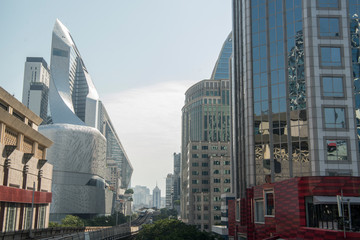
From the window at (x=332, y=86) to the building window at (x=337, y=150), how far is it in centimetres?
592

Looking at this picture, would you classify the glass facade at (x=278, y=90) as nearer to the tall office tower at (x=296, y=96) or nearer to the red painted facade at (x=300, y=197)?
the tall office tower at (x=296, y=96)

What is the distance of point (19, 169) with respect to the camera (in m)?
63.2

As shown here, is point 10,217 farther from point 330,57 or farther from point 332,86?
point 330,57

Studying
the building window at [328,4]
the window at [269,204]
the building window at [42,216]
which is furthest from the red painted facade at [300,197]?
the building window at [42,216]

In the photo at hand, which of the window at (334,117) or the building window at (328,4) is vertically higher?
the building window at (328,4)

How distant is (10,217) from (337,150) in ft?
147

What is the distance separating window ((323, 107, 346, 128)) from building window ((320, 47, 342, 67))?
19.0ft

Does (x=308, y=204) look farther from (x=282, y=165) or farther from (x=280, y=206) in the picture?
(x=282, y=165)

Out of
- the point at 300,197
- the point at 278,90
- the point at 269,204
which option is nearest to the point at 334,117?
the point at 278,90

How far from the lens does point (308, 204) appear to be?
4100cm

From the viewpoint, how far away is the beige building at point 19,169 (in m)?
55.9

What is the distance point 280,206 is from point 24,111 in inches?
1832

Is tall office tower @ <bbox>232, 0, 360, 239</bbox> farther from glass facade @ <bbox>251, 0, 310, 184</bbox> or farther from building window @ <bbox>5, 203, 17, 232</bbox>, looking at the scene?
building window @ <bbox>5, 203, 17, 232</bbox>

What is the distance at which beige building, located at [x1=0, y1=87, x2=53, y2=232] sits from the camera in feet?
183
